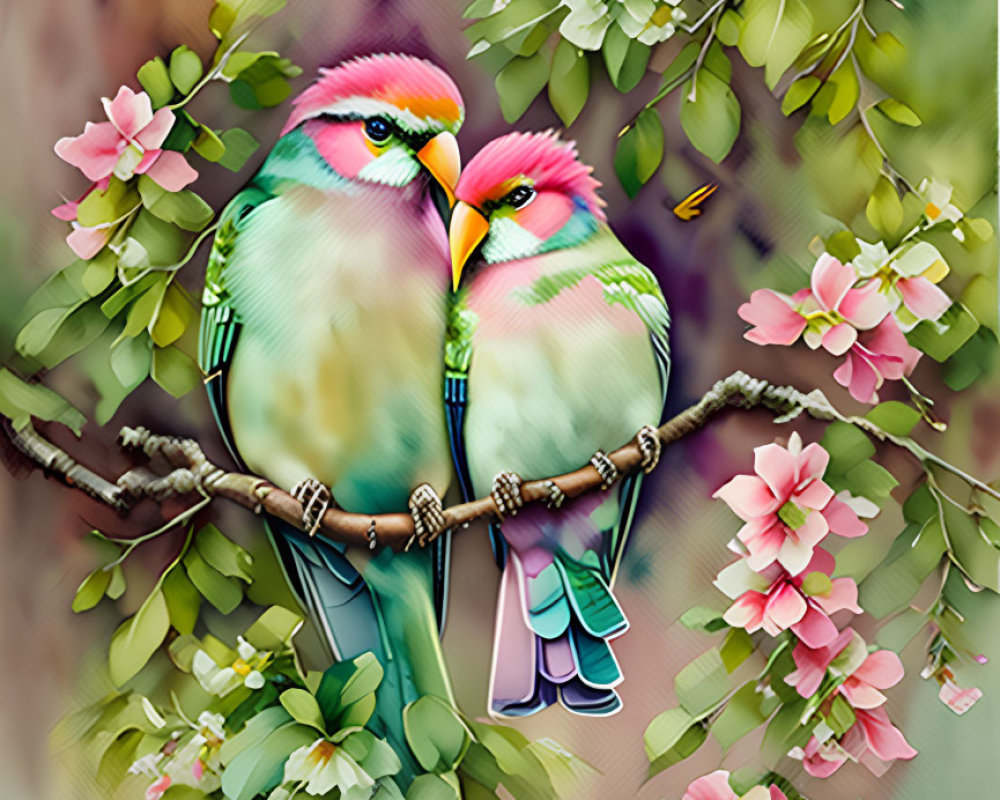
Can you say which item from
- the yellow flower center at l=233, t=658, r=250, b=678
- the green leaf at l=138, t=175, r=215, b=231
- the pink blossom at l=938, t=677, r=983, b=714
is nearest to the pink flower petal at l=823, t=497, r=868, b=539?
the pink blossom at l=938, t=677, r=983, b=714

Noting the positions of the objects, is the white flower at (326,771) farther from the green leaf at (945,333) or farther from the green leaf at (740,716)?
the green leaf at (945,333)

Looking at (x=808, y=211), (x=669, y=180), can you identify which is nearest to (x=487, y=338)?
(x=669, y=180)

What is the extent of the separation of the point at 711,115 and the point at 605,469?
404mm

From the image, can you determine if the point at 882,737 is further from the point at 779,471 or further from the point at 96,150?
the point at 96,150

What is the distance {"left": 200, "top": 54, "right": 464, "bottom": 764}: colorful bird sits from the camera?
909 mm

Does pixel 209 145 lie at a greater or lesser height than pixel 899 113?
greater

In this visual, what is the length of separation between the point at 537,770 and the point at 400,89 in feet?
2.51

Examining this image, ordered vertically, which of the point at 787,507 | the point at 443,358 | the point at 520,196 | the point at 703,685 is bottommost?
the point at 703,685

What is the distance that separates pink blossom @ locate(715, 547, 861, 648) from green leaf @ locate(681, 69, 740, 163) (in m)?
0.46

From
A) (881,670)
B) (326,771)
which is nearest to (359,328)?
(326,771)

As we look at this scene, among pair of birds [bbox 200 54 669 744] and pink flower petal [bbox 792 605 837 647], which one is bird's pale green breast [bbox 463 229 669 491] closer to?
pair of birds [bbox 200 54 669 744]

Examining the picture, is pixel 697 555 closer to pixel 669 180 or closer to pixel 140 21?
pixel 669 180

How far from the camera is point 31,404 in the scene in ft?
3.09

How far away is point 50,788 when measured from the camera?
94 cm
